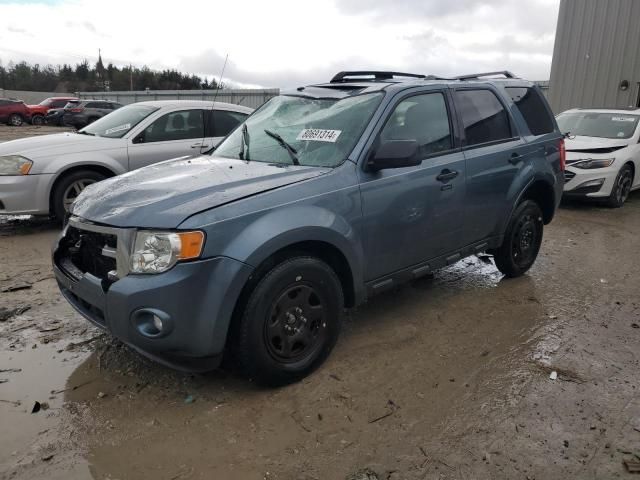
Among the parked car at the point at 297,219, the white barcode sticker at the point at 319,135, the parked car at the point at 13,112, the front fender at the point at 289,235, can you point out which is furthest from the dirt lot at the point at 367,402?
the parked car at the point at 13,112

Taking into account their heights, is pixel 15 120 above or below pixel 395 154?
below

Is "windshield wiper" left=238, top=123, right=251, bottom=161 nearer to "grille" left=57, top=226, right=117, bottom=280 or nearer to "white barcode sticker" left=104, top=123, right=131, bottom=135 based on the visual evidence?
"grille" left=57, top=226, right=117, bottom=280

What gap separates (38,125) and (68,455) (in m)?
32.2

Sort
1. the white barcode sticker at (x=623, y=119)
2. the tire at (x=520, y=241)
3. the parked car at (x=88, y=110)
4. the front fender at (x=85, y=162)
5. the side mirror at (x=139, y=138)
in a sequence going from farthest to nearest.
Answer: the parked car at (x=88, y=110) → the white barcode sticker at (x=623, y=119) → the side mirror at (x=139, y=138) → the front fender at (x=85, y=162) → the tire at (x=520, y=241)

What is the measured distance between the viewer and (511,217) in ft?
15.6

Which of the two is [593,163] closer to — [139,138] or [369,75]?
[369,75]

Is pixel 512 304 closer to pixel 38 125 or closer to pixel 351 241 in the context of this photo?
pixel 351 241

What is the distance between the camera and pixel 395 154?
3314 millimetres

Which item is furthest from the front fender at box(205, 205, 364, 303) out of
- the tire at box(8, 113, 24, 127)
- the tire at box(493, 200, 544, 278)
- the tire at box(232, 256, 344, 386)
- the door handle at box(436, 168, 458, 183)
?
the tire at box(8, 113, 24, 127)

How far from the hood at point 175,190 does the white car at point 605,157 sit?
671 centimetres

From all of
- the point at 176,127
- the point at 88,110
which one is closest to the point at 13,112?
the point at 88,110

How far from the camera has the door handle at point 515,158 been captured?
456 centimetres

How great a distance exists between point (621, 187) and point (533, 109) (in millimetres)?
4846

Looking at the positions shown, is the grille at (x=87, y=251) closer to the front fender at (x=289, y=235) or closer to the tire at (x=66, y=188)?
the front fender at (x=289, y=235)
